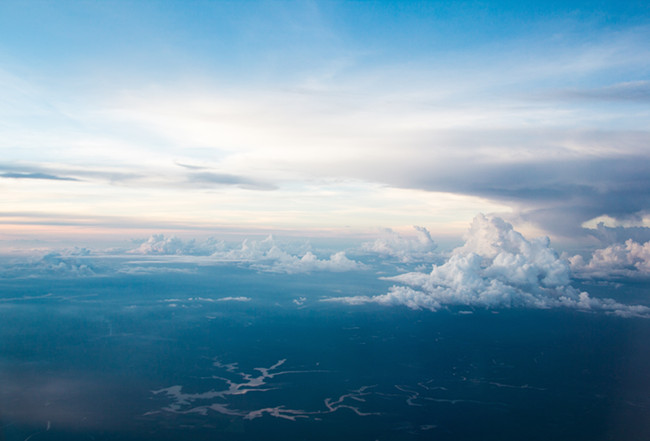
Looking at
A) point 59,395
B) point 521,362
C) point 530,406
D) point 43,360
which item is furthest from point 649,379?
point 43,360

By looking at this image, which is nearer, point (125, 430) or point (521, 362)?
→ point (125, 430)

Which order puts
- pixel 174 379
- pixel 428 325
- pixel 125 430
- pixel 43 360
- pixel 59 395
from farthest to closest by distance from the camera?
pixel 428 325 < pixel 43 360 < pixel 174 379 < pixel 59 395 < pixel 125 430

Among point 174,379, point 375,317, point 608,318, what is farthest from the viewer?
point 608,318

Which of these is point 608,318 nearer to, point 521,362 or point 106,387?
→ point 521,362

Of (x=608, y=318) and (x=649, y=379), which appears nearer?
(x=649, y=379)

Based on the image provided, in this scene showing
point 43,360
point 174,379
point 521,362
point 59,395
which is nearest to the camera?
point 59,395

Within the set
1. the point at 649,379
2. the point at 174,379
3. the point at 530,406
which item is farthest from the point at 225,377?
the point at 649,379

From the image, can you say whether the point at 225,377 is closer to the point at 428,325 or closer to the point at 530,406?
the point at 530,406
